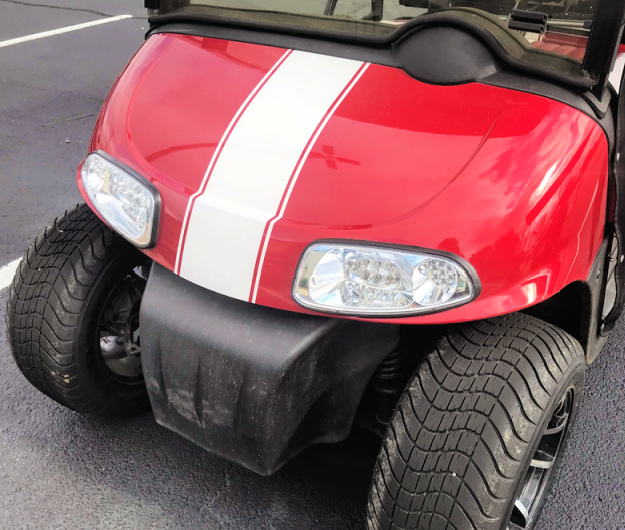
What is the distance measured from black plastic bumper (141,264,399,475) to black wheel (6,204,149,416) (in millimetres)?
311

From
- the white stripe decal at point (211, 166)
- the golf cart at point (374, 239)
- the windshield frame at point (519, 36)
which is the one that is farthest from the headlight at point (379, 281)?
the windshield frame at point (519, 36)

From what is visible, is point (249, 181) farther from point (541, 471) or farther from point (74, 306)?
point (541, 471)

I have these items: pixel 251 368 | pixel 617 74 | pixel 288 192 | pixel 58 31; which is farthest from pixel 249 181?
pixel 58 31

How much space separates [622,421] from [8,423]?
1.91 m

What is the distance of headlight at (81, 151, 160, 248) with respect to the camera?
1517 millimetres

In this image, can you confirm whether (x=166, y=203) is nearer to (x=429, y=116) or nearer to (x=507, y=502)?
(x=429, y=116)

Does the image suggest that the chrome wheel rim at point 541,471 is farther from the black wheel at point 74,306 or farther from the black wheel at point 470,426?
the black wheel at point 74,306

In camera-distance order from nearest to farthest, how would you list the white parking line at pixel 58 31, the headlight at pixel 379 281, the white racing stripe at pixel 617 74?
the headlight at pixel 379 281
the white racing stripe at pixel 617 74
the white parking line at pixel 58 31

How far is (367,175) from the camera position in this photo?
139 cm

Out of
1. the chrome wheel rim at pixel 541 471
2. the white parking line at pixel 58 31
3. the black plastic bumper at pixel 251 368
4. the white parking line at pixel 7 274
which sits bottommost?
the white parking line at pixel 7 274

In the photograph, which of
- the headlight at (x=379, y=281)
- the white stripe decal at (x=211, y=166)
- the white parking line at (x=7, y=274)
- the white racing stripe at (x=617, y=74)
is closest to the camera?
the headlight at (x=379, y=281)

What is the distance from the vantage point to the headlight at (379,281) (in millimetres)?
1317

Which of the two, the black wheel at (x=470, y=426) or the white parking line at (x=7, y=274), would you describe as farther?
the white parking line at (x=7, y=274)

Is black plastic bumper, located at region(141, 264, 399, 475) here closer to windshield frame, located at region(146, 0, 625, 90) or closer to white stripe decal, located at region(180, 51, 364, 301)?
white stripe decal, located at region(180, 51, 364, 301)
